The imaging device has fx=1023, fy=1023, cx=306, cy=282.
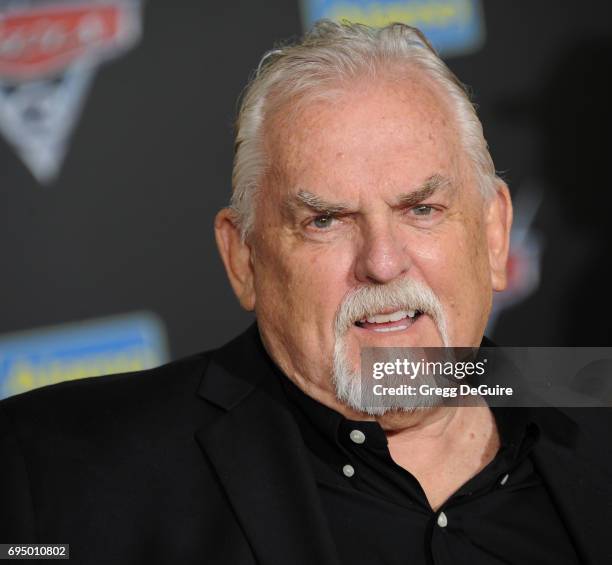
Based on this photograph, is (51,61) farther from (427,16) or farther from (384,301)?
(384,301)

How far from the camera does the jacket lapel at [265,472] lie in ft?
4.89

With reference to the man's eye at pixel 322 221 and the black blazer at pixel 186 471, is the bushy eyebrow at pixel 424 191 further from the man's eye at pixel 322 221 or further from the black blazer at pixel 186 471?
the black blazer at pixel 186 471

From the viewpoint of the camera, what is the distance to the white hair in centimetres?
167

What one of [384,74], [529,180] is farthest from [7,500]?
[529,180]

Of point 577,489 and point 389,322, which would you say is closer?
point 389,322

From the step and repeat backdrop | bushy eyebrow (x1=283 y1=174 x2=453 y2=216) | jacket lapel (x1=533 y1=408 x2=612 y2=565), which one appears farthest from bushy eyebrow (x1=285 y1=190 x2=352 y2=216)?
the step and repeat backdrop

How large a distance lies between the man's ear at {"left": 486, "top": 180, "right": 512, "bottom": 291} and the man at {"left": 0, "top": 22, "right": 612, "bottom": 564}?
0.02 m

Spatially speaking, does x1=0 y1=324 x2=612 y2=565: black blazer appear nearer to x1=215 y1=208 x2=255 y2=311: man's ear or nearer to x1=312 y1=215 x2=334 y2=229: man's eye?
x1=215 y1=208 x2=255 y2=311: man's ear

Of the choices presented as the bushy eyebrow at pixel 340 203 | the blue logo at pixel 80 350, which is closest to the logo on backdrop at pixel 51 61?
the blue logo at pixel 80 350

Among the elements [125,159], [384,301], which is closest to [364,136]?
[384,301]

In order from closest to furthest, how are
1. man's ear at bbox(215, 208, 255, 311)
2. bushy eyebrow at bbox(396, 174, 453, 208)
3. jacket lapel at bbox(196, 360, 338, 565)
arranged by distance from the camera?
jacket lapel at bbox(196, 360, 338, 565) → bushy eyebrow at bbox(396, 174, 453, 208) → man's ear at bbox(215, 208, 255, 311)

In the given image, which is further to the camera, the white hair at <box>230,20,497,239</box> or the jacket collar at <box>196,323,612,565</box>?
the white hair at <box>230,20,497,239</box>

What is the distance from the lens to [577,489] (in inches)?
67.1

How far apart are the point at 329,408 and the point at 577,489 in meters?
0.44
